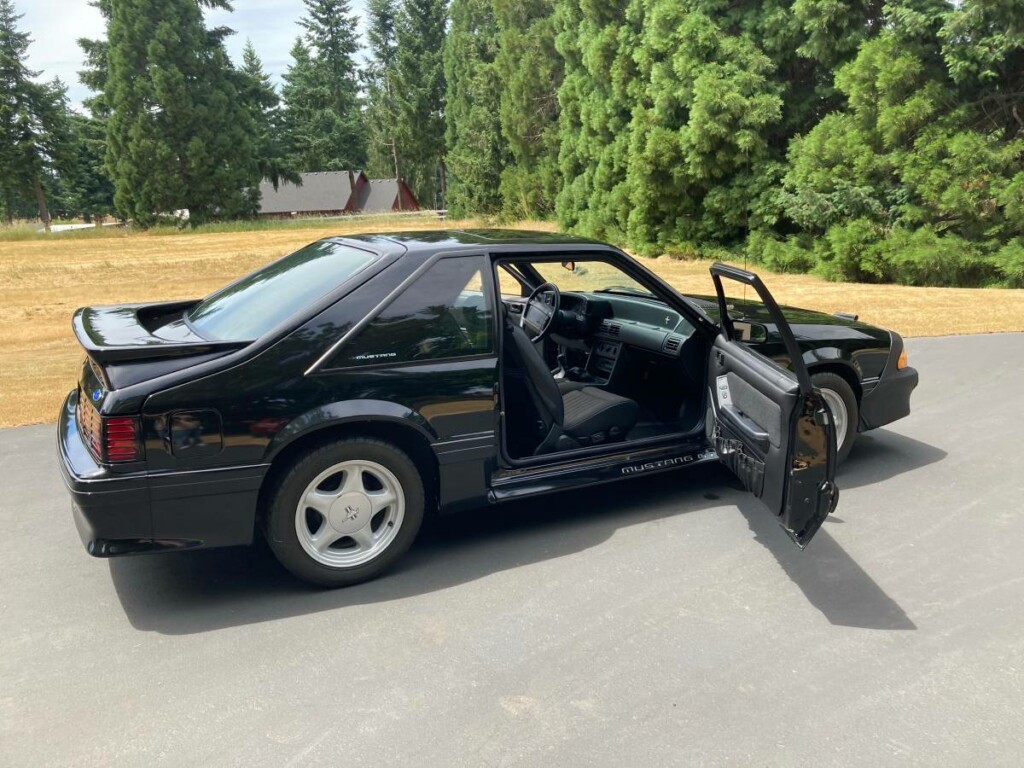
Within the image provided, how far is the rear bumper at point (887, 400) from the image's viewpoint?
500cm

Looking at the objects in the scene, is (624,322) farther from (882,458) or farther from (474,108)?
(474,108)

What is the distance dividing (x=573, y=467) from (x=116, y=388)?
214 cm

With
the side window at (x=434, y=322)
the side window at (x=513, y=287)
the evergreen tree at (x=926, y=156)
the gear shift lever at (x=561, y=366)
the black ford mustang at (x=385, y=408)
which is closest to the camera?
the black ford mustang at (x=385, y=408)

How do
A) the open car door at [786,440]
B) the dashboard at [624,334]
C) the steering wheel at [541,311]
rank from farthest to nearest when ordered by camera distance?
the steering wheel at [541,311], the dashboard at [624,334], the open car door at [786,440]

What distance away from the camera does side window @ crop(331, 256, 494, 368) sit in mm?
3582

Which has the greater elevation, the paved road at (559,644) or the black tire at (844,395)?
the black tire at (844,395)

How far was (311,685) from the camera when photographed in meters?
2.95

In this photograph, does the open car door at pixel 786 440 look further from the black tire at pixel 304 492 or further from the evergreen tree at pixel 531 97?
the evergreen tree at pixel 531 97

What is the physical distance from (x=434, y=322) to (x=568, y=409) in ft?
3.93

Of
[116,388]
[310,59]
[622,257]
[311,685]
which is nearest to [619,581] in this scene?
[311,685]

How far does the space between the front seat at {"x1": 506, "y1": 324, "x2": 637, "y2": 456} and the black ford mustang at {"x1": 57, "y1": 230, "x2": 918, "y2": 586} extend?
13mm

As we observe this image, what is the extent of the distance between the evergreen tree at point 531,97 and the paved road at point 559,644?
25.6m

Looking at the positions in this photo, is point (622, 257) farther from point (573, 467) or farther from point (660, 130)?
point (660, 130)

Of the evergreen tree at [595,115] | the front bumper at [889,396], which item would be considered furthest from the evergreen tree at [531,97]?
the front bumper at [889,396]
